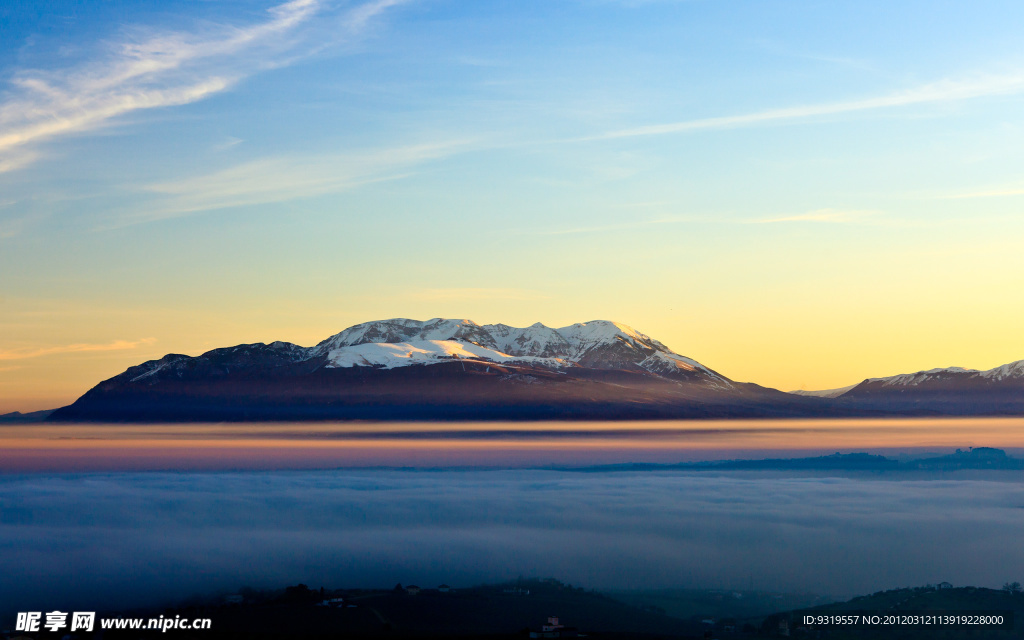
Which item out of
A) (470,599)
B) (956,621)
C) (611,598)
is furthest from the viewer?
(611,598)

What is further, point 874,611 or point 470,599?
point 470,599

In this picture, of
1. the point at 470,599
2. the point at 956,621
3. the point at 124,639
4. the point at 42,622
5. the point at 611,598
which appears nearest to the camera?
the point at 124,639

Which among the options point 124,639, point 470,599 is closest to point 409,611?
point 470,599

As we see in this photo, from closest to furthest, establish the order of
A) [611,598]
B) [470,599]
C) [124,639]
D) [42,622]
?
[124,639], [42,622], [470,599], [611,598]

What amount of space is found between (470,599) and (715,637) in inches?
1942

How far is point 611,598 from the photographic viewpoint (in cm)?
19850

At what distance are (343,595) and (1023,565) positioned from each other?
136838 millimetres

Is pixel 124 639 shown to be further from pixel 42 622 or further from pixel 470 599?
pixel 470 599

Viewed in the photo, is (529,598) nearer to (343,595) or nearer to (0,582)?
(343,595)

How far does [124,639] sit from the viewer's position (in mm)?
143125

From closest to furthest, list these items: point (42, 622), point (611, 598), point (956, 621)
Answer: point (42, 622), point (956, 621), point (611, 598)

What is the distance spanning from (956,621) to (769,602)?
38.6 m

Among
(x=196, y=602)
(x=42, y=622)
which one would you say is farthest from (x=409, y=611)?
(x=42, y=622)

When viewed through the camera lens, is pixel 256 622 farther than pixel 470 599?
No
